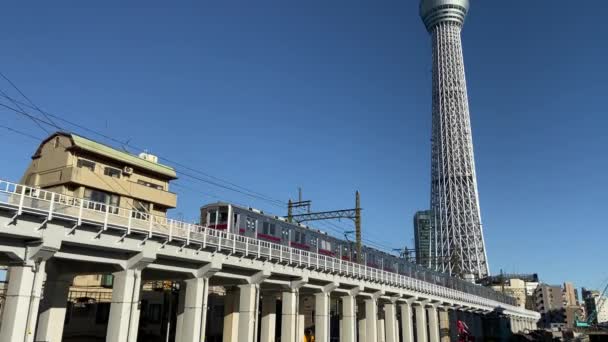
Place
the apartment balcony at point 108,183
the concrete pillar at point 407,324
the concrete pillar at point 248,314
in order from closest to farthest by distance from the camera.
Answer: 1. the concrete pillar at point 248,314
2. the apartment balcony at point 108,183
3. the concrete pillar at point 407,324

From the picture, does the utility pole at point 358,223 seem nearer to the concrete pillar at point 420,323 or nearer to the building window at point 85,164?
the concrete pillar at point 420,323

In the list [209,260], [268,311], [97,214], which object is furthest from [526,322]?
[97,214]

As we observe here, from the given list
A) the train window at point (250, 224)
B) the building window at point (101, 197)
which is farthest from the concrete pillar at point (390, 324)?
the building window at point (101, 197)

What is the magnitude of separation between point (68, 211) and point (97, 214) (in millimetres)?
1602

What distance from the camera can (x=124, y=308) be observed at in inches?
1006

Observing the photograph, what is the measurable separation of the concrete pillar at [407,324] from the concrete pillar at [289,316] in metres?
23.9

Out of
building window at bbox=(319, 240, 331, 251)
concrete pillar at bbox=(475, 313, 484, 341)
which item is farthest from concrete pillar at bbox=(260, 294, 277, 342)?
concrete pillar at bbox=(475, 313, 484, 341)

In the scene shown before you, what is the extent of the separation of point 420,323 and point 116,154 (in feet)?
146

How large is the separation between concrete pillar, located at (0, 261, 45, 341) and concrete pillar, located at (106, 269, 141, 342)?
175 inches

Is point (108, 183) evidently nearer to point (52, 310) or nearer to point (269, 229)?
point (269, 229)

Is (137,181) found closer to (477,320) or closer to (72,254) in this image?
(72,254)

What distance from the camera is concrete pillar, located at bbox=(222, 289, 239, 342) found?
40.3m

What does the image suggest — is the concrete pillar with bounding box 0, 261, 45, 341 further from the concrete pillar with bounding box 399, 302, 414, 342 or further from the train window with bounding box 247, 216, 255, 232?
the concrete pillar with bounding box 399, 302, 414, 342

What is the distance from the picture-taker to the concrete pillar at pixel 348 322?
4697 centimetres
